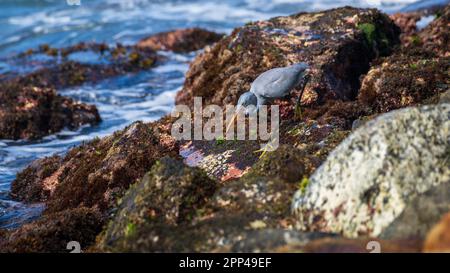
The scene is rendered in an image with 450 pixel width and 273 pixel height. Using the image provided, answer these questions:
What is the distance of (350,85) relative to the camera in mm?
10289

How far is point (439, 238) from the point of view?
13.5 feet

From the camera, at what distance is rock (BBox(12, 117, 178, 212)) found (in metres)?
8.04

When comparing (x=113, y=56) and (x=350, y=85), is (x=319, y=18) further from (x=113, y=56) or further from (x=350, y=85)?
(x=113, y=56)

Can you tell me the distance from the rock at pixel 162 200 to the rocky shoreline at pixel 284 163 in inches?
0.5

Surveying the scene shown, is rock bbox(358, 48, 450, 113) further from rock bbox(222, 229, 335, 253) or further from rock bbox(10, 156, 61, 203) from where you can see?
rock bbox(10, 156, 61, 203)

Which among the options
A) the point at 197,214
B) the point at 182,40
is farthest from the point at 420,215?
the point at 182,40

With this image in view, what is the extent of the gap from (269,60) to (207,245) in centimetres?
602

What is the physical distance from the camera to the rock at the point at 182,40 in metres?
22.3

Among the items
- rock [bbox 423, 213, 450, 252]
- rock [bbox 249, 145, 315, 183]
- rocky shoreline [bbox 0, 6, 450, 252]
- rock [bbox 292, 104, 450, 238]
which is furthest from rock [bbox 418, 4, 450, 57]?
rock [bbox 423, 213, 450, 252]

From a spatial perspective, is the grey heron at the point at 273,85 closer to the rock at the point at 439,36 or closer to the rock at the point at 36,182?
the rock at the point at 36,182

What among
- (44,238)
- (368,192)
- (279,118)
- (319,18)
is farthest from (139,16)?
(368,192)

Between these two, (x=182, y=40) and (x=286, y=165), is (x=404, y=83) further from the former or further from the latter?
(x=182, y=40)

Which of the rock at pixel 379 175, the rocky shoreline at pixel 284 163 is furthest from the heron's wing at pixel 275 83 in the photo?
the rock at pixel 379 175

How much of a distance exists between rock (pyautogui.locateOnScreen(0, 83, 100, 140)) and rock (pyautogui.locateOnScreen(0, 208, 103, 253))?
307 inches
